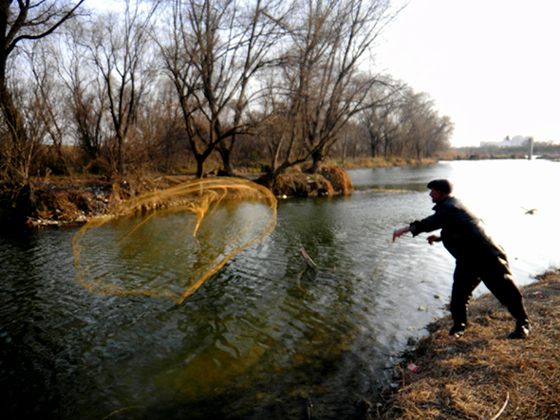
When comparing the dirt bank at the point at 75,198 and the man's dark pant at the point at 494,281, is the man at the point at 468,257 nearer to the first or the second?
the man's dark pant at the point at 494,281

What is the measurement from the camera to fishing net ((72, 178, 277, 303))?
338 inches

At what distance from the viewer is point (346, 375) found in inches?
195

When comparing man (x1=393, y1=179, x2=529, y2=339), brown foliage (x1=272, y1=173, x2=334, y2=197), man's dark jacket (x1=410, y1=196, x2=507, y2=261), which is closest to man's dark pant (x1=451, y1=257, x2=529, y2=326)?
man (x1=393, y1=179, x2=529, y2=339)

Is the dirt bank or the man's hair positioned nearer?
the man's hair

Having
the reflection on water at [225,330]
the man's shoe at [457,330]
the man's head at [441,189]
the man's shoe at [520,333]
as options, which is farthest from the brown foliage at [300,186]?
the man's shoe at [520,333]

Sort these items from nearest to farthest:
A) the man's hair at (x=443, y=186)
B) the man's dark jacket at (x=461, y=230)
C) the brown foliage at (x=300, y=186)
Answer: the man's dark jacket at (x=461, y=230) < the man's hair at (x=443, y=186) < the brown foliage at (x=300, y=186)

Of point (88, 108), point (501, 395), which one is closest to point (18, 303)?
point (501, 395)

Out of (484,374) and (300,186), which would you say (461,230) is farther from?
(300,186)

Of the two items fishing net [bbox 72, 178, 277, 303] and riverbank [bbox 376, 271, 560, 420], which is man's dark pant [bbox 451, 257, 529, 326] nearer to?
riverbank [bbox 376, 271, 560, 420]

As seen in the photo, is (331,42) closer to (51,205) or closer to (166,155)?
(166,155)

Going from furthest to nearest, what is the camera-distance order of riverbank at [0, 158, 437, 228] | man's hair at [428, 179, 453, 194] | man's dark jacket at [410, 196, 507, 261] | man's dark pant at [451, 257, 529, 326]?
riverbank at [0, 158, 437, 228] < man's hair at [428, 179, 453, 194] < man's dark jacket at [410, 196, 507, 261] < man's dark pant at [451, 257, 529, 326]

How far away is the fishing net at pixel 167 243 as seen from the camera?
28.2 ft

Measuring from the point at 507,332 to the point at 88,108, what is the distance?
38.7 metres

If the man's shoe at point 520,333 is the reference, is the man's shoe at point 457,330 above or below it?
below
